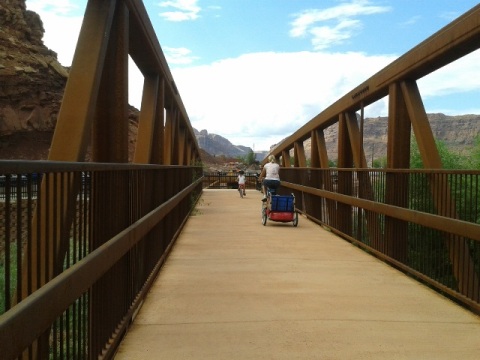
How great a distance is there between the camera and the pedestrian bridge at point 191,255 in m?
2.79

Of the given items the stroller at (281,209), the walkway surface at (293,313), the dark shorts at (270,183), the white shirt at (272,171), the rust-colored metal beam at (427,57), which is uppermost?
the rust-colored metal beam at (427,57)

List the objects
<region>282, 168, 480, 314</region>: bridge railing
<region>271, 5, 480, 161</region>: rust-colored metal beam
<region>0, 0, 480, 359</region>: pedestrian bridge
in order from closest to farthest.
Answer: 1. <region>0, 0, 480, 359</region>: pedestrian bridge
2. <region>282, 168, 480, 314</region>: bridge railing
3. <region>271, 5, 480, 161</region>: rust-colored metal beam

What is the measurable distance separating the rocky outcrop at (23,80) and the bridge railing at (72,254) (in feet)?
193

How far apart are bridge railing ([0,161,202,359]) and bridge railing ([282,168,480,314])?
3.08 m

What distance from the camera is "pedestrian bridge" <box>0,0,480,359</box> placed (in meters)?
2.79

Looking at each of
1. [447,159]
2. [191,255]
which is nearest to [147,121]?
[191,255]

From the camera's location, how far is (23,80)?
60.2 metres

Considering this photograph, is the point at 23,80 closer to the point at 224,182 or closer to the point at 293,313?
the point at 224,182

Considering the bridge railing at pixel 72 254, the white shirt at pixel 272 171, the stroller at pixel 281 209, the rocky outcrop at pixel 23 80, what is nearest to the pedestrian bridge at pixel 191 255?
the bridge railing at pixel 72 254

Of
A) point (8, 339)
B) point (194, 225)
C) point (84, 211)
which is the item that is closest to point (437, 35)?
point (84, 211)

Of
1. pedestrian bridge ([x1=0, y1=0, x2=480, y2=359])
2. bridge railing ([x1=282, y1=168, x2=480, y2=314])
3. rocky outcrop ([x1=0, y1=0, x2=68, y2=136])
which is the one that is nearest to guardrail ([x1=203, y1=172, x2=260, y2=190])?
rocky outcrop ([x1=0, y1=0, x2=68, y2=136])

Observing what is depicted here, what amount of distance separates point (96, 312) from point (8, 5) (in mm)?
67510

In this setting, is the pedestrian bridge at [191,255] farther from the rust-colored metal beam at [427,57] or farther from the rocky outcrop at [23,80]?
the rocky outcrop at [23,80]

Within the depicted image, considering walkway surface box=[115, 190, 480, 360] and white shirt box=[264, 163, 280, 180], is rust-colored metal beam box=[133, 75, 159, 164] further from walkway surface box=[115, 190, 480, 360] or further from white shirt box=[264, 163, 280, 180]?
white shirt box=[264, 163, 280, 180]
